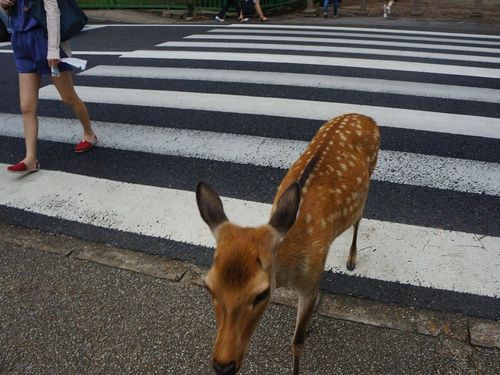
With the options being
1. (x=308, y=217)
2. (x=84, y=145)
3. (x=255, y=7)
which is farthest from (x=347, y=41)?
(x=308, y=217)

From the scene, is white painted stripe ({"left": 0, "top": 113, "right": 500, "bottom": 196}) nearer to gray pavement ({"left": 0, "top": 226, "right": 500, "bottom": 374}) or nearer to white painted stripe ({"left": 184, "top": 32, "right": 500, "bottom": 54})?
gray pavement ({"left": 0, "top": 226, "right": 500, "bottom": 374})

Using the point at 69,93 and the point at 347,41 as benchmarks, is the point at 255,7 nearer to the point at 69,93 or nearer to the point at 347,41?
the point at 347,41

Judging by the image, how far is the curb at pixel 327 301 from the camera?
2.84m

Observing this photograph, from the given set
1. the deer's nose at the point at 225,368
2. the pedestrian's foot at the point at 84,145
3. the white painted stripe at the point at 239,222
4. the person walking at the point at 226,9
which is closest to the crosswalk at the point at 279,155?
the white painted stripe at the point at 239,222

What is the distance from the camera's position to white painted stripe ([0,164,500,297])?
3320 millimetres

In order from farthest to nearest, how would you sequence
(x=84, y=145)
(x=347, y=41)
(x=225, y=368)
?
(x=347, y=41) → (x=84, y=145) → (x=225, y=368)

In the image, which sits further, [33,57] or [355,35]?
[355,35]

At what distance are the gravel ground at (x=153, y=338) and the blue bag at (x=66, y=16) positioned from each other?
263 centimetres

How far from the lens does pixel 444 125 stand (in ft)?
18.5

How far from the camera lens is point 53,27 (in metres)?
4.37

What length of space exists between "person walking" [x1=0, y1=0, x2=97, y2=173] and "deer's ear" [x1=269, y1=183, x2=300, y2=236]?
11.5 ft

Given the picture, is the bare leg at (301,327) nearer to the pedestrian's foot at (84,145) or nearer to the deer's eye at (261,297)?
the deer's eye at (261,297)

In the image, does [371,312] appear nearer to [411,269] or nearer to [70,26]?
[411,269]

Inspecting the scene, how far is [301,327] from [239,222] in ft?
4.96
